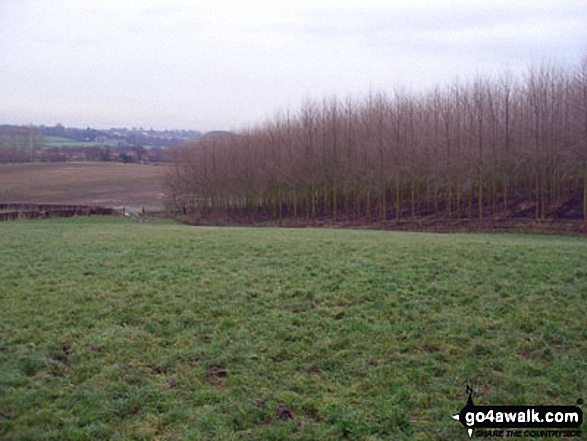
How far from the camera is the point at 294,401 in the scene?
5.55 meters

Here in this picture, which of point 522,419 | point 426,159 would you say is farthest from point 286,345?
Answer: point 426,159

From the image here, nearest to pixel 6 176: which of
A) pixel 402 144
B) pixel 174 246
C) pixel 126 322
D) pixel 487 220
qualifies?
pixel 402 144

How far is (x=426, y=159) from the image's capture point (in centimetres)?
3894

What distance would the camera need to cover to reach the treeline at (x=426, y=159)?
3459cm

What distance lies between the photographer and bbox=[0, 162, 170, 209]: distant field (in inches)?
2820

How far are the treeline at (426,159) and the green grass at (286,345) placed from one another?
1003 inches

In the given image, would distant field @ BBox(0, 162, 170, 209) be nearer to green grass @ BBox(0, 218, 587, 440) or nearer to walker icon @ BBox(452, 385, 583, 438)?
green grass @ BBox(0, 218, 587, 440)

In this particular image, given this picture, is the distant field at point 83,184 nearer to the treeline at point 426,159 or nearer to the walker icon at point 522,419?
the treeline at point 426,159

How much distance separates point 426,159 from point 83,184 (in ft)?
198

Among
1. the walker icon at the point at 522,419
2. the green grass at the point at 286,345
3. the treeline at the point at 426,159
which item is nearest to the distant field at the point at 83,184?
the treeline at the point at 426,159

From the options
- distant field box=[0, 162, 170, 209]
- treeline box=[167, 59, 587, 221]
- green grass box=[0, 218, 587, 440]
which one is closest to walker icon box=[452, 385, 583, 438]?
green grass box=[0, 218, 587, 440]

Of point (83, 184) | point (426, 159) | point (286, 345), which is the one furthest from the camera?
point (83, 184)

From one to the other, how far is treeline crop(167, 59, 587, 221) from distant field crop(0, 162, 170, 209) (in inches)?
909

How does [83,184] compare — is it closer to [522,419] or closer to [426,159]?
[426,159]
